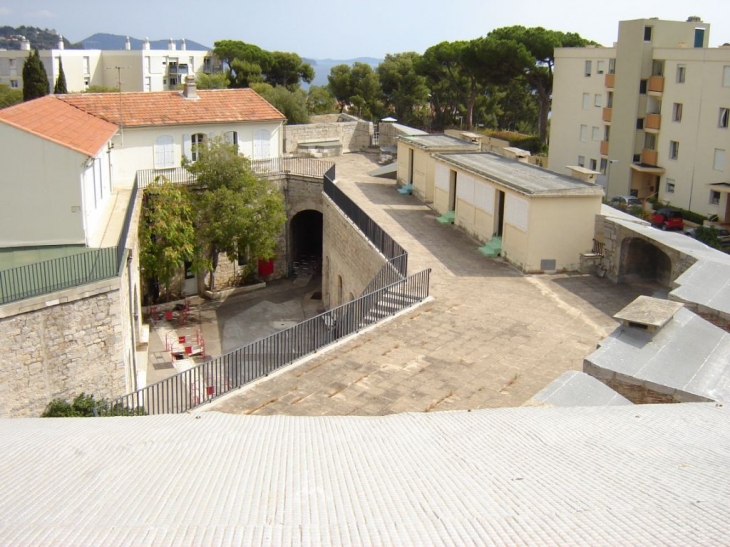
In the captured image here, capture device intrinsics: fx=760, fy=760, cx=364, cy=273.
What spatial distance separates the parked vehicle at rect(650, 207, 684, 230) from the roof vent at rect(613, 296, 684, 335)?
885 inches

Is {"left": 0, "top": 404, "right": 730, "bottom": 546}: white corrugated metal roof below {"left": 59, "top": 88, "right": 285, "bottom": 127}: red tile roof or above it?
below

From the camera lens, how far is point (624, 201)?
124ft

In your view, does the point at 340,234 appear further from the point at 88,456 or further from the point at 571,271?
the point at 88,456

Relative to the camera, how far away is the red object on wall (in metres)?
32.6

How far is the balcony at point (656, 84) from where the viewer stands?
127 ft

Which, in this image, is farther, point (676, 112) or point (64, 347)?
point (676, 112)

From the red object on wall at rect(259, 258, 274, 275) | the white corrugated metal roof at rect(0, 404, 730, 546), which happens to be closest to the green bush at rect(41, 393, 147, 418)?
the white corrugated metal roof at rect(0, 404, 730, 546)

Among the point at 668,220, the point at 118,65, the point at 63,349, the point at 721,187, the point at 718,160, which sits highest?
the point at 118,65

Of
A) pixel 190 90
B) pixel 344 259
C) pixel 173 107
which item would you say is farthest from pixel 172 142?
pixel 344 259

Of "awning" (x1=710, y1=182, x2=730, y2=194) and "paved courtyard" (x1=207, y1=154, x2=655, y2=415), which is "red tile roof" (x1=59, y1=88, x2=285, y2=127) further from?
"awning" (x1=710, y1=182, x2=730, y2=194)

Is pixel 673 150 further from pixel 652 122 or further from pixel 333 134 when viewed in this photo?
pixel 333 134

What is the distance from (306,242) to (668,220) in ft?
54.3

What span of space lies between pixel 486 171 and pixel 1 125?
12934 mm

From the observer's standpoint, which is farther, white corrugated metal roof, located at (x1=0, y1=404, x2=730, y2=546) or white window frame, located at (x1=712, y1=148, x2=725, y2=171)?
white window frame, located at (x1=712, y1=148, x2=725, y2=171)
